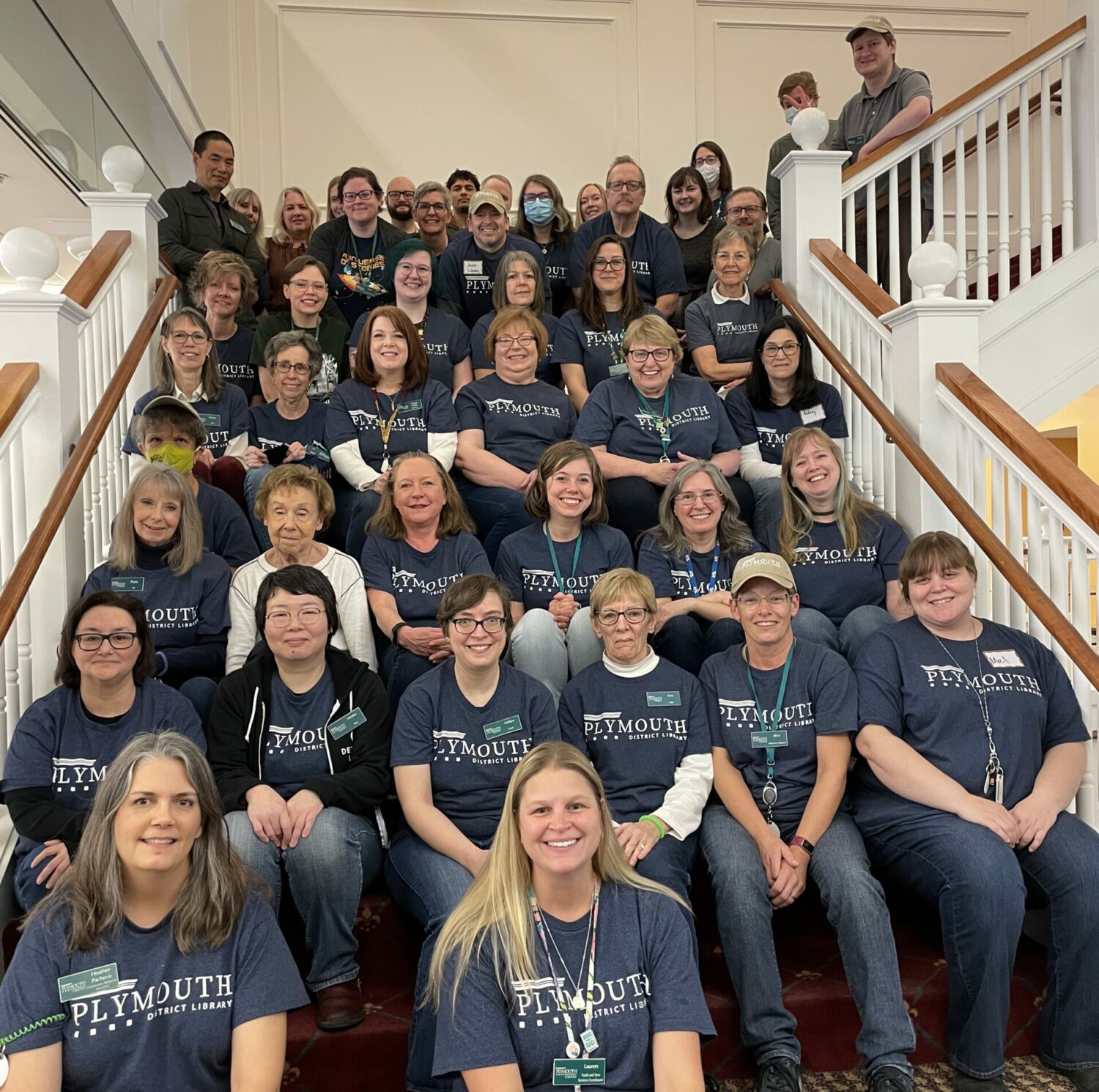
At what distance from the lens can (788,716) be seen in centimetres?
298

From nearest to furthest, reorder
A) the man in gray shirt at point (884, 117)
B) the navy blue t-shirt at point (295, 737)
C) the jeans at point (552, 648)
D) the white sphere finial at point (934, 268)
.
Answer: the navy blue t-shirt at point (295, 737), the jeans at point (552, 648), the white sphere finial at point (934, 268), the man in gray shirt at point (884, 117)

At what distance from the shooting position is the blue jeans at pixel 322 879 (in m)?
2.63

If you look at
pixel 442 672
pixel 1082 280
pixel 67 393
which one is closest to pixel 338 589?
pixel 442 672

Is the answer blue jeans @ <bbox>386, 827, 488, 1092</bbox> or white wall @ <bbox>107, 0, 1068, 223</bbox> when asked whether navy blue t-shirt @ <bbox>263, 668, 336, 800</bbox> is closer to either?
blue jeans @ <bbox>386, 827, 488, 1092</bbox>

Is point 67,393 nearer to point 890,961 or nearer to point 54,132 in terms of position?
point 890,961

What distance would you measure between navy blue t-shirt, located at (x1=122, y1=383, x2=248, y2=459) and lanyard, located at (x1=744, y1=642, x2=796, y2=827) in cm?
210

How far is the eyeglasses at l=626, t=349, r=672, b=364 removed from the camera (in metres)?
4.16

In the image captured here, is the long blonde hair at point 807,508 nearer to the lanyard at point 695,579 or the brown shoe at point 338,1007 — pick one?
the lanyard at point 695,579

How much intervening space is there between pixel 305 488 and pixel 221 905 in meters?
1.54

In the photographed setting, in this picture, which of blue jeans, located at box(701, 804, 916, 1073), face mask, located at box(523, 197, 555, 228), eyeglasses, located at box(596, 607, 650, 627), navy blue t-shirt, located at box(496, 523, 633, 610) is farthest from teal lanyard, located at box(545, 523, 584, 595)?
face mask, located at box(523, 197, 555, 228)

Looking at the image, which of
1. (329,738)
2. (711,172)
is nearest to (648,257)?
(711,172)

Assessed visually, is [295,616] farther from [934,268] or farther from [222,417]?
[934,268]

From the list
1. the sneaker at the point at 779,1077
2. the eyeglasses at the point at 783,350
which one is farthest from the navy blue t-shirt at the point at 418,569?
the sneaker at the point at 779,1077

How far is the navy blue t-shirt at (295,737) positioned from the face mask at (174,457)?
1039 mm
